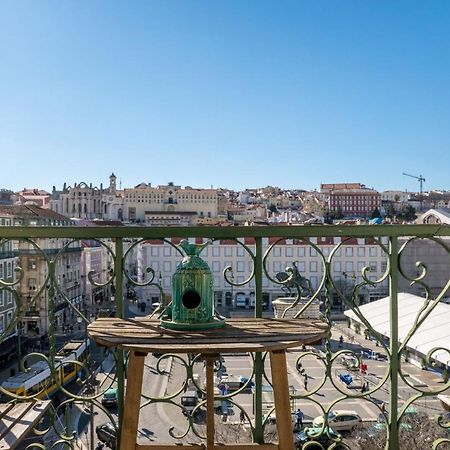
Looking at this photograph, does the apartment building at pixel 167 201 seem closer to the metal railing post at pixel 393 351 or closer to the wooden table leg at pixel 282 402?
the metal railing post at pixel 393 351

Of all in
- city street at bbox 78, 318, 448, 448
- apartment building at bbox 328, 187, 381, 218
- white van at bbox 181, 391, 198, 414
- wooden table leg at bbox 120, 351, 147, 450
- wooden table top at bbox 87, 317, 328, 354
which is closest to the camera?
wooden table top at bbox 87, 317, 328, 354

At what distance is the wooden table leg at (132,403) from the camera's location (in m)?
1.74

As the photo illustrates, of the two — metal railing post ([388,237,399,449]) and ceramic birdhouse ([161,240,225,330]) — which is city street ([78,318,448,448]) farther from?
ceramic birdhouse ([161,240,225,330])

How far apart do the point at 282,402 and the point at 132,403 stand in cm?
50

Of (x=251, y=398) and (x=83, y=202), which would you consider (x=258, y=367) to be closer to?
(x=251, y=398)

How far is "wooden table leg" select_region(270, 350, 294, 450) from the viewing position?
179 centimetres

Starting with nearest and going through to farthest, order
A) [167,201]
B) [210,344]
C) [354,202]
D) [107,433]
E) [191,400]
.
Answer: [210,344], [107,433], [191,400], [167,201], [354,202]

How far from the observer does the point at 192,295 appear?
6.56 ft

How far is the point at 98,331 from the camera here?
181 cm

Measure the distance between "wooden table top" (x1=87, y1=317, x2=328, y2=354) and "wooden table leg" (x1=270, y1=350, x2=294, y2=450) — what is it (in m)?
0.11

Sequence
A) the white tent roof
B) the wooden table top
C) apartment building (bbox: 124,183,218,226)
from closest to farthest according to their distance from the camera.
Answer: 1. the wooden table top
2. the white tent roof
3. apartment building (bbox: 124,183,218,226)

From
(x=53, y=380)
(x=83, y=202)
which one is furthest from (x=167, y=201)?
(x=53, y=380)

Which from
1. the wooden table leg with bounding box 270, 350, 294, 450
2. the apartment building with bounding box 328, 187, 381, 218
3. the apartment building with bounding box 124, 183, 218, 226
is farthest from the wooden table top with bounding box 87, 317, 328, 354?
the apartment building with bounding box 328, 187, 381, 218

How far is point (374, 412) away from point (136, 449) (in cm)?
1528
